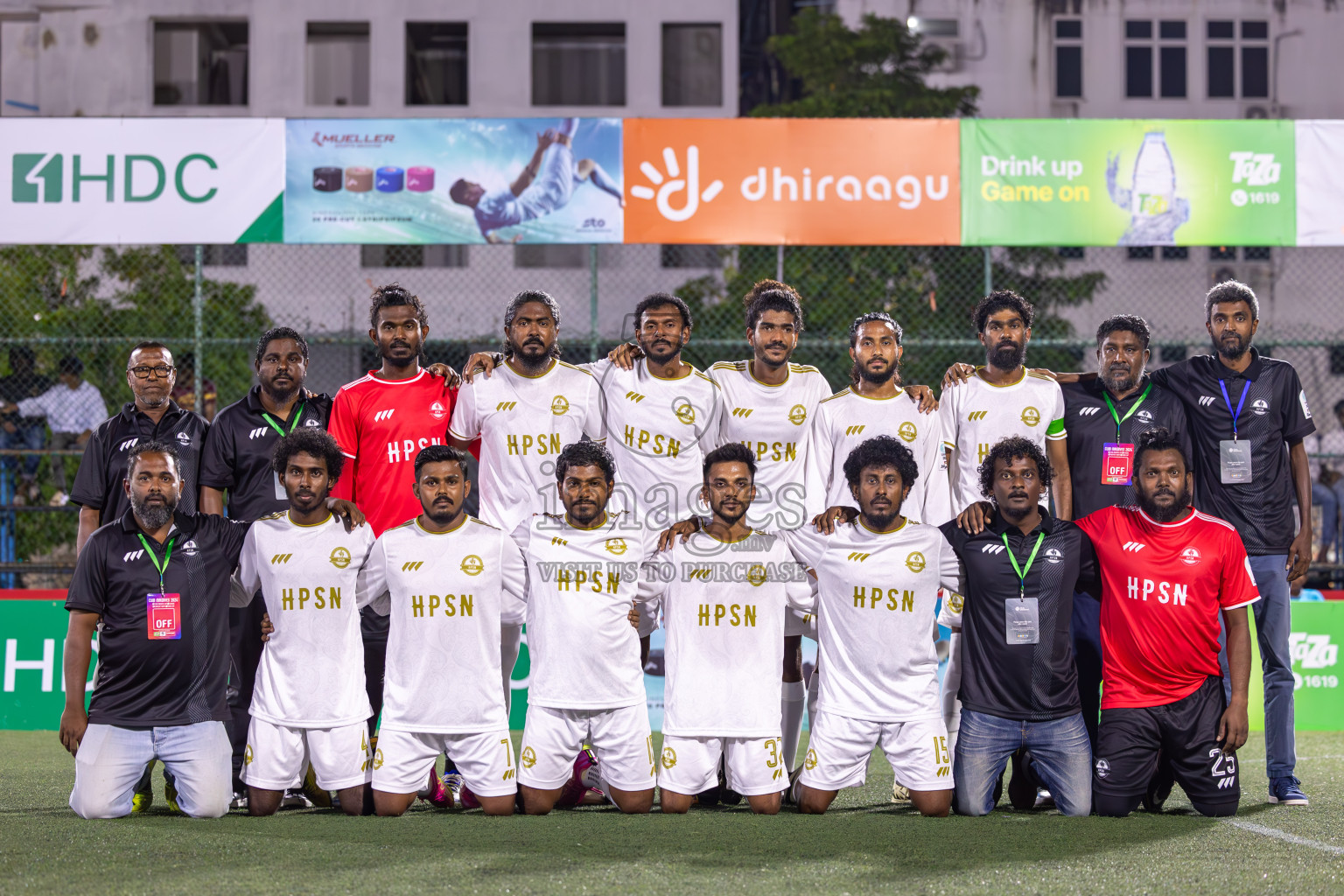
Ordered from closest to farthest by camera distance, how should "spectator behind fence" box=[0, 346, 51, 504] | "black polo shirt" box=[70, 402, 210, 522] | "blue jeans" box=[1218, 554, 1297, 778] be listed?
1. "blue jeans" box=[1218, 554, 1297, 778]
2. "black polo shirt" box=[70, 402, 210, 522]
3. "spectator behind fence" box=[0, 346, 51, 504]

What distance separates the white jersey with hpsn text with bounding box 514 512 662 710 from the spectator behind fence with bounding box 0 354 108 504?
24.4ft

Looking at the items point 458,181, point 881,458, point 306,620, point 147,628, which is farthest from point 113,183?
point 881,458

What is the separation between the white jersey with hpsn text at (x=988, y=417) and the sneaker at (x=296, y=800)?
136 inches

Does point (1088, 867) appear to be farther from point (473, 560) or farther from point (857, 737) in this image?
point (473, 560)

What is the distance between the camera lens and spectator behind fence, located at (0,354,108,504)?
1223cm

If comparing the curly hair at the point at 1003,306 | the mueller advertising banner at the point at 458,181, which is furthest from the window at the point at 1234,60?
the curly hair at the point at 1003,306

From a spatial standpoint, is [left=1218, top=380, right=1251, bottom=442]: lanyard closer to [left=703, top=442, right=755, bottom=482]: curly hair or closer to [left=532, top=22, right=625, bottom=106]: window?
[left=703, top=442, right=755, bottom=482]: curly hair

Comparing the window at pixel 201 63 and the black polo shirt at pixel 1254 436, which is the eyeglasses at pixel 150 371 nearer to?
the black polo shirt at pixel 1254 436

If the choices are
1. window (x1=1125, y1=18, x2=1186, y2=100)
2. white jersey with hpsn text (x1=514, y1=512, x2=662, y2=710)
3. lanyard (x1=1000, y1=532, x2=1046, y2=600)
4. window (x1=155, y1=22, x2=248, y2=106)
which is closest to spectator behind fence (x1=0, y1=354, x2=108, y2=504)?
white jersey with hpsn text (x1=514, y1=512, x2=662, y2=710)

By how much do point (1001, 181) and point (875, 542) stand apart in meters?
5.23

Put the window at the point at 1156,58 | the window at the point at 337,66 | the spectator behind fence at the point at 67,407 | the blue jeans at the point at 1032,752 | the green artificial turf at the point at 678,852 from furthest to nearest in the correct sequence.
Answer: the window at the point at 1156,58 < the window at the point at 337,66 < the spectator behind fence at the point at 67,407 < the blue jeans at the point at 1032,752 < the green artificial turf at the point at 678,852

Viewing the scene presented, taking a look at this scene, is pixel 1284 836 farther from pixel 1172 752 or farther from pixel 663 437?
pixel 663 437

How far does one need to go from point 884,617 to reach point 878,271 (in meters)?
11.3

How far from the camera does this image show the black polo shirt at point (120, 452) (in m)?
6.98
